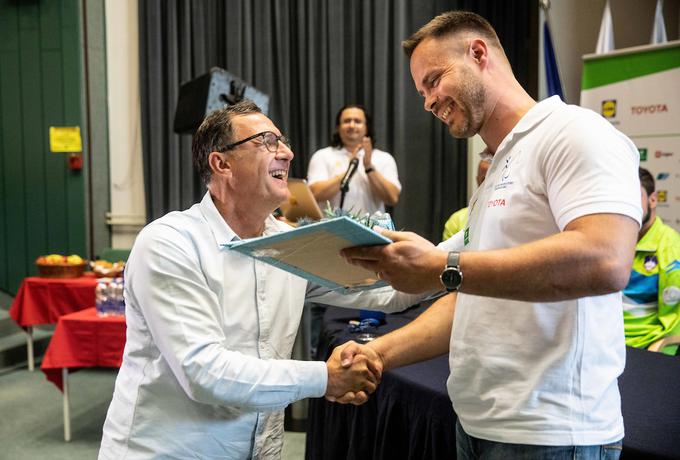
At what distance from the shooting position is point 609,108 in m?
4.36

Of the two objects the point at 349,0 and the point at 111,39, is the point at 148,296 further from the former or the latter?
the point at 111,39

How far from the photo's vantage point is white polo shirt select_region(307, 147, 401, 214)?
4094 mm

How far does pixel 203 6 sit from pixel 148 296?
4.51m

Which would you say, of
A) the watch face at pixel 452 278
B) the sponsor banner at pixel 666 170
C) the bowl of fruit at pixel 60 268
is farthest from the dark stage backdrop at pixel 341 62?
the watch face at pixel 452 278

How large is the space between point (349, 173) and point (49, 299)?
7.36ft

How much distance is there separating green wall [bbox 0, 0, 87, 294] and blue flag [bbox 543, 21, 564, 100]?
3.85 m

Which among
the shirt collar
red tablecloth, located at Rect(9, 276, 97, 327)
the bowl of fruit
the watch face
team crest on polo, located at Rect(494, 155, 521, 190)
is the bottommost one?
red tablecloth, located at Rect(9, 276, 97, 327)

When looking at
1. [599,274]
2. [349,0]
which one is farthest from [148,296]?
[349,0]

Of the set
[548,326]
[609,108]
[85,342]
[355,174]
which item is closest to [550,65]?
[609,108]

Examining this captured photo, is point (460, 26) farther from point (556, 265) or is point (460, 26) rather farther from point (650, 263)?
point (650, 263)

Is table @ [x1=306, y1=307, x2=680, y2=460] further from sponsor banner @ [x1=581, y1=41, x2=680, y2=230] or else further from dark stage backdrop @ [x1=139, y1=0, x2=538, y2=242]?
dark stage backdrop @ [x1=139, y1=0, x2=538, y2=242]

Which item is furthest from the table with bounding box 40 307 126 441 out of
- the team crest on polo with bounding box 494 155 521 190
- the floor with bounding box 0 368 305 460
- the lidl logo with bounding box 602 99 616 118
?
the lidl logo with bounding box 602 99 616 118

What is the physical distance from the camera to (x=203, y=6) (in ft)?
17.2

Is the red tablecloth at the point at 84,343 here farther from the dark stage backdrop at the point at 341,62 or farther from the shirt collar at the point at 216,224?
the dark stage backdrop at the point at 341,62
